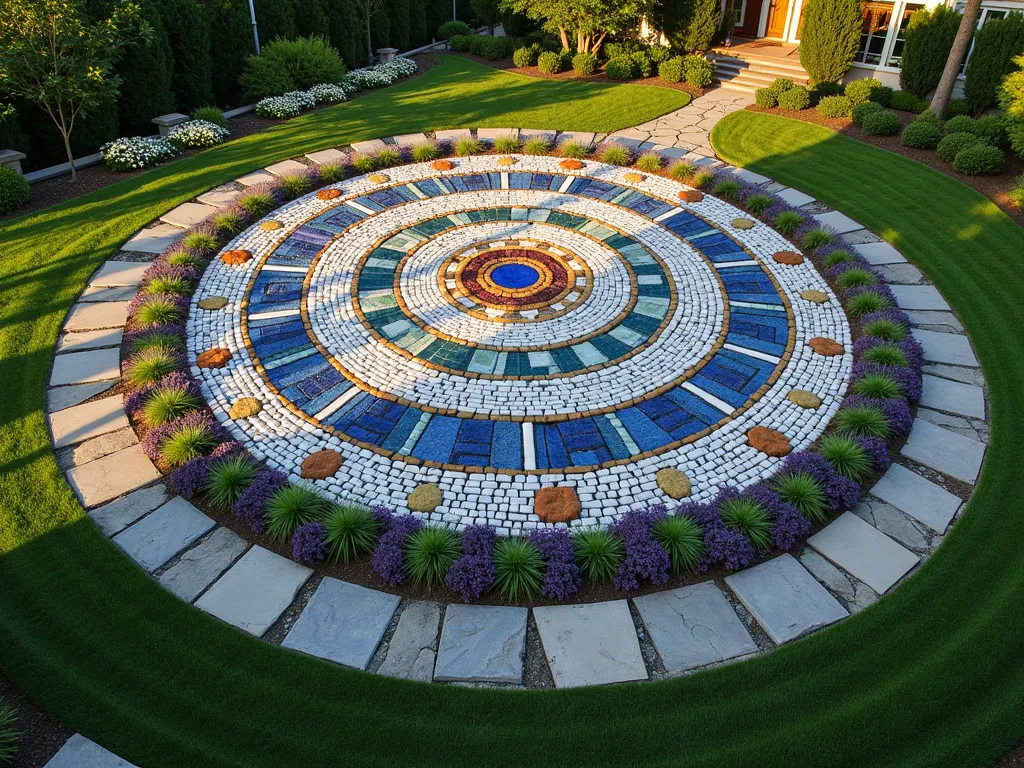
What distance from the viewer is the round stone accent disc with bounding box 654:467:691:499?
664cm

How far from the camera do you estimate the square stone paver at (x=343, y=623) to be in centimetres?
523

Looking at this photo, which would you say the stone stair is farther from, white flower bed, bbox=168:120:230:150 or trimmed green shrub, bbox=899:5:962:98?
white flower bed, bbox=168:120:230:150

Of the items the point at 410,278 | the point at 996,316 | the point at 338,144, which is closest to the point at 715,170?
the point at 996,316

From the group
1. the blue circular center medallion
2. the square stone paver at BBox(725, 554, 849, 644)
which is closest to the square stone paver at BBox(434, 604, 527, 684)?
the square stone paver at BBox(725, 554, 849, 644)

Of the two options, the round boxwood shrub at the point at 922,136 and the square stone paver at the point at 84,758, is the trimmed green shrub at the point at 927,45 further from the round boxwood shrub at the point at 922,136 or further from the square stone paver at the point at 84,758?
the square stone paver at the point at 84,758

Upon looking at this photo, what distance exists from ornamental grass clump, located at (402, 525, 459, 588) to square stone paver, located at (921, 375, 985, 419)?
5.90 meters

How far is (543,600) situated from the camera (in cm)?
565

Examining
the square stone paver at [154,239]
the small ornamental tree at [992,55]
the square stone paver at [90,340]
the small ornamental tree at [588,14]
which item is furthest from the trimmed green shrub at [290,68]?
the small ornamental tree at [992,55]

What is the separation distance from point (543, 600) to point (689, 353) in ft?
14.1

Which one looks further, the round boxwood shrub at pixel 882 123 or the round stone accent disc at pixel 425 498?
the round boxwood shrub at pixel 882 123

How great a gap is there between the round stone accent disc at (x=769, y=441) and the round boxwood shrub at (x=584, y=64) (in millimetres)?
16299

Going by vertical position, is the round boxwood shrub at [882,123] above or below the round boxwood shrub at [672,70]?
below

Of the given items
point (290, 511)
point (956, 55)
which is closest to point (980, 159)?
point (956, 55)

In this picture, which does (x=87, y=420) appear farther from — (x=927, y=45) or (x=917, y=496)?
(x=927, y=45)
